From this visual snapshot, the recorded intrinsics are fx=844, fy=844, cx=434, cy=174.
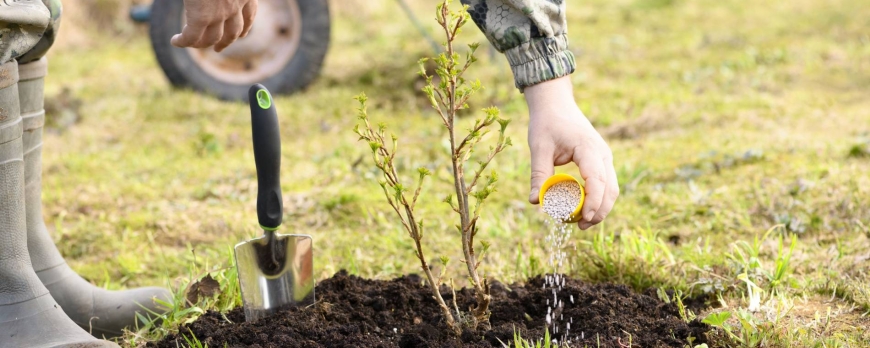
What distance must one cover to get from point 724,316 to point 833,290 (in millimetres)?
594

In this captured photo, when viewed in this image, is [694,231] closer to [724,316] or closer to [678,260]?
[678,260]

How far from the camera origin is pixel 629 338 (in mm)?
1865

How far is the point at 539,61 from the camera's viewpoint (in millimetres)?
1766

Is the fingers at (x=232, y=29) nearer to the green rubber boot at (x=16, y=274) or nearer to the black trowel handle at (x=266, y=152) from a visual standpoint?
the black trowel handle at (x=266, y=152)

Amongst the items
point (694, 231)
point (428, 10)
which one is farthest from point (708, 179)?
point (428, 10)

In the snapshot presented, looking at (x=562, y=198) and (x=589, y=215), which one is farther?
(x=562, y=198)

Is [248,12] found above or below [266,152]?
above

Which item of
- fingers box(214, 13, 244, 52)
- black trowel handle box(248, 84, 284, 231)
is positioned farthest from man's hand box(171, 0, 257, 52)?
black trowel handle box(248, 84, 284, 231)

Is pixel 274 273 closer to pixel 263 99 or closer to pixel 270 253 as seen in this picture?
pixel 270 253

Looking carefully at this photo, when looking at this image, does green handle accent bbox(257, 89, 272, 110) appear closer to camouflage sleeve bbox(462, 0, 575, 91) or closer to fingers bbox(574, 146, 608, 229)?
camouflage sleeve bbox(462, 0, 575, 91)

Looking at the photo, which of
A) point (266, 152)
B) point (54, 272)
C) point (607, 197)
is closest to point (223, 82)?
point (54, 272)

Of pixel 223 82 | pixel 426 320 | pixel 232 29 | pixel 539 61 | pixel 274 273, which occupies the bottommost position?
pixel 426 320

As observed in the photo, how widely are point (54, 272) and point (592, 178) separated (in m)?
1.40

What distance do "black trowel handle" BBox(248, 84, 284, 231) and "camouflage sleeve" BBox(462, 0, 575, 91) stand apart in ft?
1.68
